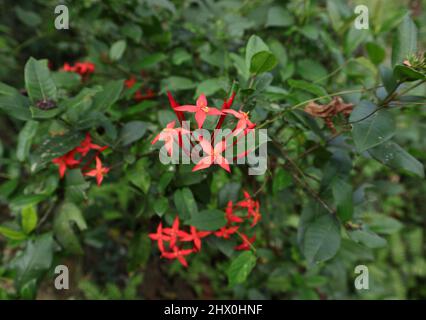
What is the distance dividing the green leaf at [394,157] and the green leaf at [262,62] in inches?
13.0

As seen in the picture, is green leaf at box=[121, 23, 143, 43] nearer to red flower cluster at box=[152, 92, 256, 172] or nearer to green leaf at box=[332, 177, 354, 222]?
red flower cluster at box=[152, 92, 256, 172]

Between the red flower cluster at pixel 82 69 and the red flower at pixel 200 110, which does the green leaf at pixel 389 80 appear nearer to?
the red flower at pixel 200 110

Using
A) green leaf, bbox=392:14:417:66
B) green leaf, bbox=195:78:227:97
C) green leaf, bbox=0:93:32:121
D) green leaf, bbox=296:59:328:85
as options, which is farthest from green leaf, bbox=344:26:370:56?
green leaf, bbox=0:93:32:121

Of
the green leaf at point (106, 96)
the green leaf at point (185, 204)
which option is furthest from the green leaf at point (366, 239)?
the green leaf at point (106, 96)

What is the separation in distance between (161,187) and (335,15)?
0.95 m

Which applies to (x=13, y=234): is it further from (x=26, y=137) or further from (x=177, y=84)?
(x=177, y=84)

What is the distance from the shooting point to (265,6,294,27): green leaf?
1339mm

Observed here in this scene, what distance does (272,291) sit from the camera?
1.69m

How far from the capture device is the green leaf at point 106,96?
3.44 feet

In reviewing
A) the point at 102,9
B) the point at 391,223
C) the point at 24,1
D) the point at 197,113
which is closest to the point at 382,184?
the point at 391,223

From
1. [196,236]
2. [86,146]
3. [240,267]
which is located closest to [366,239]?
[240,267]

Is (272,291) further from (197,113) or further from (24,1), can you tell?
(24,1)

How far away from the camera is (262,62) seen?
2.85 feet

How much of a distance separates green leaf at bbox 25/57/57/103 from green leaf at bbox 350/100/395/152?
0.77 meters
